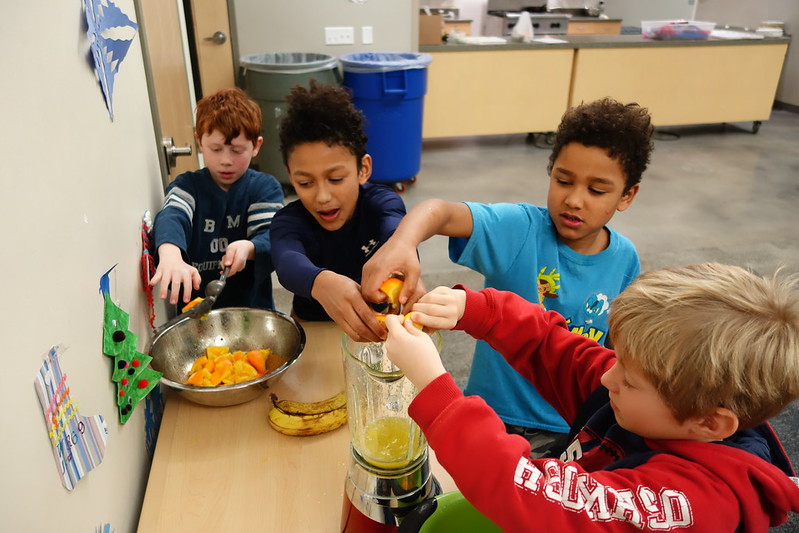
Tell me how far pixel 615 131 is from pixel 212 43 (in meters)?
3.61

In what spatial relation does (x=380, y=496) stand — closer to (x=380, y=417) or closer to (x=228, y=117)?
(x=380, y=417)

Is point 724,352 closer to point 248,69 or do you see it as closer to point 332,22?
point 248,69

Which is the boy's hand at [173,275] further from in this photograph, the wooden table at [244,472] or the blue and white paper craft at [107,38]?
the blue and white paper craft at [107,38]

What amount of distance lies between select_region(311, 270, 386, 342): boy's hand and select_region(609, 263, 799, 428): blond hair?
0.40m

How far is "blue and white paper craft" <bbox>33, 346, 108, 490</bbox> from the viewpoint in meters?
0.64

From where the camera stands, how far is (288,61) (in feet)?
14.2

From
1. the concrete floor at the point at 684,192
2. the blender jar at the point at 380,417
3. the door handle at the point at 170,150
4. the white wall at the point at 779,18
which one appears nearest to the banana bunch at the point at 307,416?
the blender jar at the point at 380,417

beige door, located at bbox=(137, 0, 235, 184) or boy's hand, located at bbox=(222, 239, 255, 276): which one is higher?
beige door, located at bbox=(137, 0, 235, 184)

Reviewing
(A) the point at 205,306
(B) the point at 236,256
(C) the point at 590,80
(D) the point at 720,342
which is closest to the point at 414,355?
(D) the point at 720,342

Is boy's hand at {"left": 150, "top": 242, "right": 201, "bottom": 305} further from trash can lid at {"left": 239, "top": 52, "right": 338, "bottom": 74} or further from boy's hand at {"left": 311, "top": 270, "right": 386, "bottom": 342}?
trash can lid at {"left": 239, "top": 52, "right": 338, "bottom": 74}

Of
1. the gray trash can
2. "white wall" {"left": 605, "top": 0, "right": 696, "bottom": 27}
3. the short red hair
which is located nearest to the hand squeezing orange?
the short red hair

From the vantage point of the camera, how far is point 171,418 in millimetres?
1130

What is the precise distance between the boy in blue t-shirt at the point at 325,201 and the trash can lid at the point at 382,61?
273 cm

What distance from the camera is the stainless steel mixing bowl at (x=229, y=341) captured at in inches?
45.3
